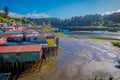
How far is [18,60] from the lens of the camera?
3356 cm

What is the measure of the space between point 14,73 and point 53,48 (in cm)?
1763

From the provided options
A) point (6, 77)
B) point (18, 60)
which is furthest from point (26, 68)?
point (6, 77)

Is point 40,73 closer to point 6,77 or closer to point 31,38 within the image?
point 6,77

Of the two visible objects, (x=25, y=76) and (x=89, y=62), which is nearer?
(x=25, y=76)

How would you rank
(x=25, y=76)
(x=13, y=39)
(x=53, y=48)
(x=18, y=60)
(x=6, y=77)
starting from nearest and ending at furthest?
1. (x=6, y=77)
2. (x=25, y=76)
3. (x=18, y=60)
4. (x=53, y=48)
5. (x=13, y=39)

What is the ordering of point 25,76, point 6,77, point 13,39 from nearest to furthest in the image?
point 6,77
point 25,76
point 13,39

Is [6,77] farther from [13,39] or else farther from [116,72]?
[13,39]

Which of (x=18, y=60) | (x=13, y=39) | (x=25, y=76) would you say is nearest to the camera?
(x=25, y=76)

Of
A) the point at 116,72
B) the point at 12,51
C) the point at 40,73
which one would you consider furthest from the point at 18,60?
the point at 116,72

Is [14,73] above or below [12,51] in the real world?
below

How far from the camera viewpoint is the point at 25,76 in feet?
102

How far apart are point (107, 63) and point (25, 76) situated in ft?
65.8

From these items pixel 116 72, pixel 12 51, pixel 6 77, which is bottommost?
pixel 116 72

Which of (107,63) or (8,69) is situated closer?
(8,69)
